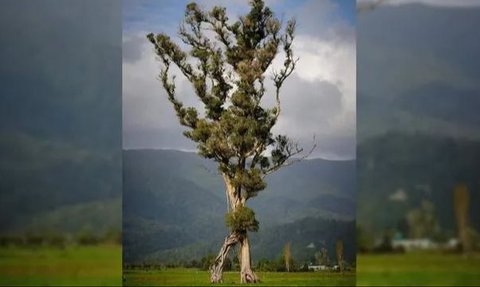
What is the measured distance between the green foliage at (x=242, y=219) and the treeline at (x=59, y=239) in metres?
1.02

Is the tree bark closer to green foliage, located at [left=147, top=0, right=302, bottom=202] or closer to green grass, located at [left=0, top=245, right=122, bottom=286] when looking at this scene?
green foliage, located at [left=147, top=0, right=302, bottom=202]

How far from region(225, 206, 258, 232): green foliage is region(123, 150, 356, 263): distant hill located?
0.26ft

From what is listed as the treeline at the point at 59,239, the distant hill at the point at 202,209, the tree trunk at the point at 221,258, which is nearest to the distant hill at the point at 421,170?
the distant hill at the point at 202,209

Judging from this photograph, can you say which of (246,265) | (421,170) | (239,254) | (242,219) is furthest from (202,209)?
(421,170)

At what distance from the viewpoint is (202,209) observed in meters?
6.63

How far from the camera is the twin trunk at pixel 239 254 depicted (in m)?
6.60

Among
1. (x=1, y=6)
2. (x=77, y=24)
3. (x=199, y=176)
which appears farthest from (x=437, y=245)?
(x=1, y=6)

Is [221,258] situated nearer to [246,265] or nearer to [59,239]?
[246,265]

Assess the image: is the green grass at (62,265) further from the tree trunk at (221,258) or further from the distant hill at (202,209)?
the tree trunk at (221,258)

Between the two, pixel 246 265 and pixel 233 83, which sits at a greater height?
pixel 233 83

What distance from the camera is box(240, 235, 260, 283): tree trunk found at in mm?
6586

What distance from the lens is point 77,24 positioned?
6.63 meters

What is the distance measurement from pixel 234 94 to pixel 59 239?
6.72 feet

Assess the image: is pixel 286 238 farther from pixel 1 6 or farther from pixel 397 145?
pixel 1 6
